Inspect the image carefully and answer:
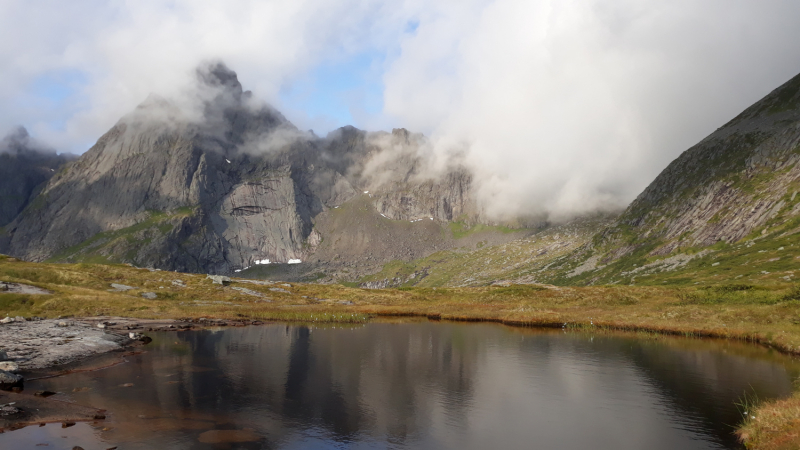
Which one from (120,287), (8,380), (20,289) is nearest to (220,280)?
(120,287)

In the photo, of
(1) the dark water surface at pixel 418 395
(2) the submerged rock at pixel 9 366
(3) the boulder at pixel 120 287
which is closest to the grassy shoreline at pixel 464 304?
(3) the boulder at pixel 120 287

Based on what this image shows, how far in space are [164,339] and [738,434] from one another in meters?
59.9

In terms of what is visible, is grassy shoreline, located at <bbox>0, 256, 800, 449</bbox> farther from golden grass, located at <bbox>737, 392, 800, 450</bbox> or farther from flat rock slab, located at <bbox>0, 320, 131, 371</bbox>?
flat rock slab, located at <bbox>0, 320, 131, 371</bbox>

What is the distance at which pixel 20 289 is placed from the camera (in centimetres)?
7844

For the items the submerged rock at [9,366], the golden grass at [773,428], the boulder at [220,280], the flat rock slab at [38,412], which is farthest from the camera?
the boulder at [220,280]

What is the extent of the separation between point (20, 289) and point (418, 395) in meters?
79.9

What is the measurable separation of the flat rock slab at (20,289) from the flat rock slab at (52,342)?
24298 mm

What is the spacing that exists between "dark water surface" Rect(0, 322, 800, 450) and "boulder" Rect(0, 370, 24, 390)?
170cm

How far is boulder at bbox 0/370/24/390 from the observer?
31.8 meters

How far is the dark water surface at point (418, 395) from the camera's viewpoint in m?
26.3

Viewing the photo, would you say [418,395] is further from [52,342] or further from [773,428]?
[52,342]

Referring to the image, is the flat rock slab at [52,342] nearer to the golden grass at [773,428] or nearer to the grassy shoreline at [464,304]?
the grassy shoreline at [464,304]

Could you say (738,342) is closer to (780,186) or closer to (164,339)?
(164,339)

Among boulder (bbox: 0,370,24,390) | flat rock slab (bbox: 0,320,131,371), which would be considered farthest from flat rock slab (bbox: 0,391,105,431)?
flat rock slab (bbox: 0,320,131,371)
